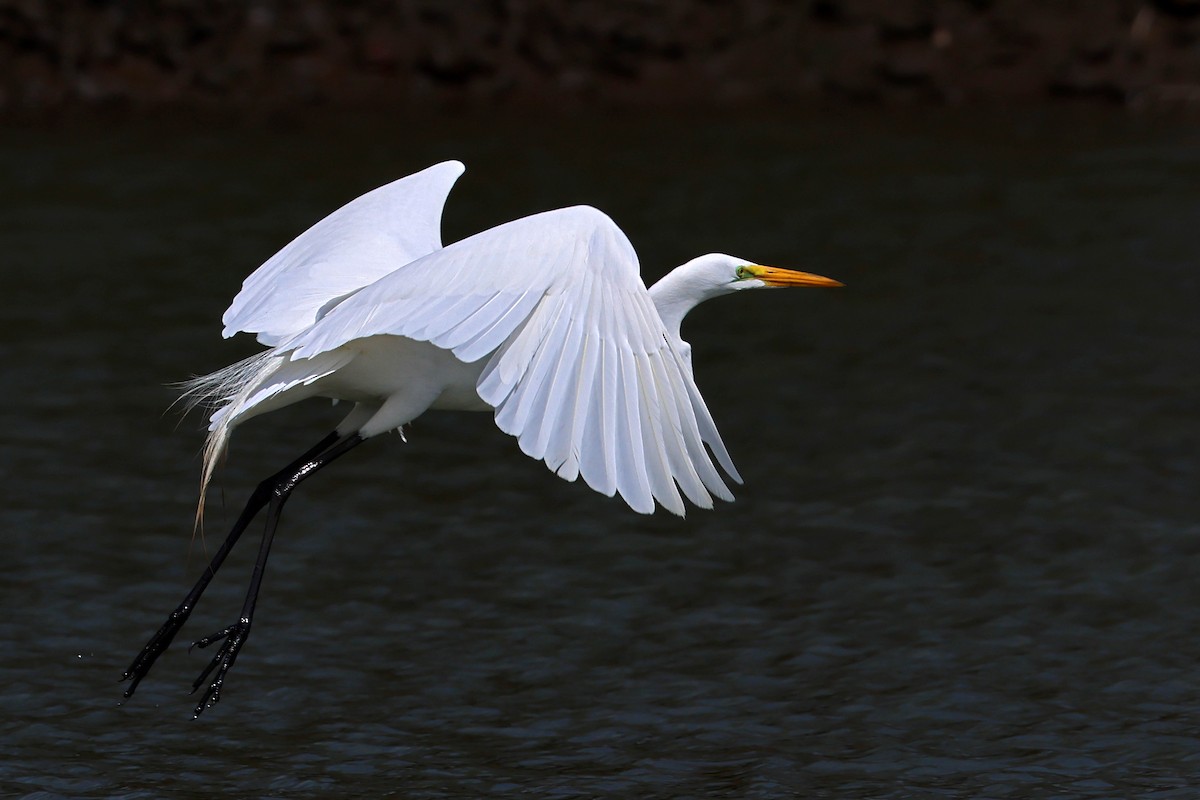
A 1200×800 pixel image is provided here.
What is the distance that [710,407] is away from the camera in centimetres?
980

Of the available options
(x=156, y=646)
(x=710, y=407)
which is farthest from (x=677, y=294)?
(x=710, y=407)

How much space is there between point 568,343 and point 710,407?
486 centimetres

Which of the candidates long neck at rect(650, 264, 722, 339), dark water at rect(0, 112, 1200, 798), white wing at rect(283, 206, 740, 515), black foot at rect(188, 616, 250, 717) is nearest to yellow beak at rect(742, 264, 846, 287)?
long neck at rect(650, 264, 722, 339)

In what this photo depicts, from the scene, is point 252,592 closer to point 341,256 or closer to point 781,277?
point 341,256

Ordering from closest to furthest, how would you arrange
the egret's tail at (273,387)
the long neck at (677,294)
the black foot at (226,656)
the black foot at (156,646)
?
the egret's tail at (273,387) → the black foot at (226,656) → the black foot at (156,646) → the long neck at (677,294)

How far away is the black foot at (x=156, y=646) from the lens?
20.2ft

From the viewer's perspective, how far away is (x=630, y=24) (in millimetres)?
14273

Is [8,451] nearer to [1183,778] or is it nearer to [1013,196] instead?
[1183,778]

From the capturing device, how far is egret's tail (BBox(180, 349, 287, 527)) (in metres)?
6.02

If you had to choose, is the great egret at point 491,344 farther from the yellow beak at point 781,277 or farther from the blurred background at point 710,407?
the blurred background at point 710,407

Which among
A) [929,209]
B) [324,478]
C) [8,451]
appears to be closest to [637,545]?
[324,478]

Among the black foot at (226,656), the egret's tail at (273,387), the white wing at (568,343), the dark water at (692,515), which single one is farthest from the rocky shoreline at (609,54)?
the white wing at (568,343)

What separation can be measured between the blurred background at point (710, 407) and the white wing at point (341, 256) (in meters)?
1.54

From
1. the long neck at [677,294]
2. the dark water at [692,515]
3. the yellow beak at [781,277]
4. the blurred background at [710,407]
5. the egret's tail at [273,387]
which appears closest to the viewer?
the egret's tail at [273,387]
